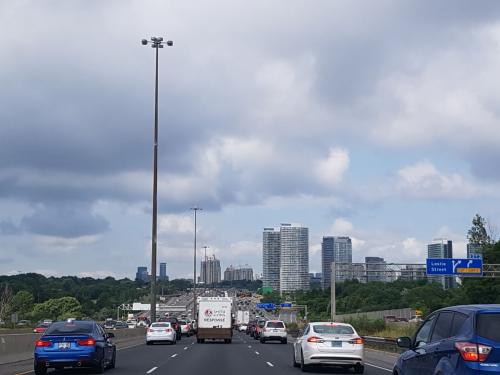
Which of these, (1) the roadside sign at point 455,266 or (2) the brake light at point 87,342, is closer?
(2) the brake light at point 87,342

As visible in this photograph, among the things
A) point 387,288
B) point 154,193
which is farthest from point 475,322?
point 387,288

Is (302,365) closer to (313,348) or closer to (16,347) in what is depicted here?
(313,348)

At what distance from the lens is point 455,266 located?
58.6 m

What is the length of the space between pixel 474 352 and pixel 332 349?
13030 mm

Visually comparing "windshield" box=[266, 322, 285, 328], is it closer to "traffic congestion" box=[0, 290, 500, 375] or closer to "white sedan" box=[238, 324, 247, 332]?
"traffic congestion" box=[0, 290, 500, 375]

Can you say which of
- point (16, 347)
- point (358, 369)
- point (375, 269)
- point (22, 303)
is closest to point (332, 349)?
point (358, 369)

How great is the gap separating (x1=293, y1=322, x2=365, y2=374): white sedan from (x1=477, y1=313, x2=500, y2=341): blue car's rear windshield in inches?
500

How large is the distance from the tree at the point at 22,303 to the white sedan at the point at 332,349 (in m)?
91.1

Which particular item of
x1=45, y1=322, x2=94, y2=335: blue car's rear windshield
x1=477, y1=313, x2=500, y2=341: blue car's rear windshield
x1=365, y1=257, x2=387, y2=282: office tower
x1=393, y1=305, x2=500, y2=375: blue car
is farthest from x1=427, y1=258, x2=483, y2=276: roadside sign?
x1=477, y1=313, x2=500, y2=341: blue car's rear windshield

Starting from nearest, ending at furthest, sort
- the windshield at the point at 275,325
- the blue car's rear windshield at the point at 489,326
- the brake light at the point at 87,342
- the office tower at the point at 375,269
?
the blue car's rear windshield at the point at 489,326, the brake light at the point at 87,342, the windshield at the point at 275,325, the office tower at the point at 375,269

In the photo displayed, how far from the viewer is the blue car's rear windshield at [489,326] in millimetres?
9055

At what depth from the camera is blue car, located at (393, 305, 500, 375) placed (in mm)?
8805

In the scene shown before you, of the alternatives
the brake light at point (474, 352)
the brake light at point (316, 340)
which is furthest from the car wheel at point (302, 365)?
the brake light at point (474, 352)

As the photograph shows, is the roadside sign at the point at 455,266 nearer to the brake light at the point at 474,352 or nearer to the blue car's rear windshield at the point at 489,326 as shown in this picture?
the blue car's rear windshield at the point at 489,326
